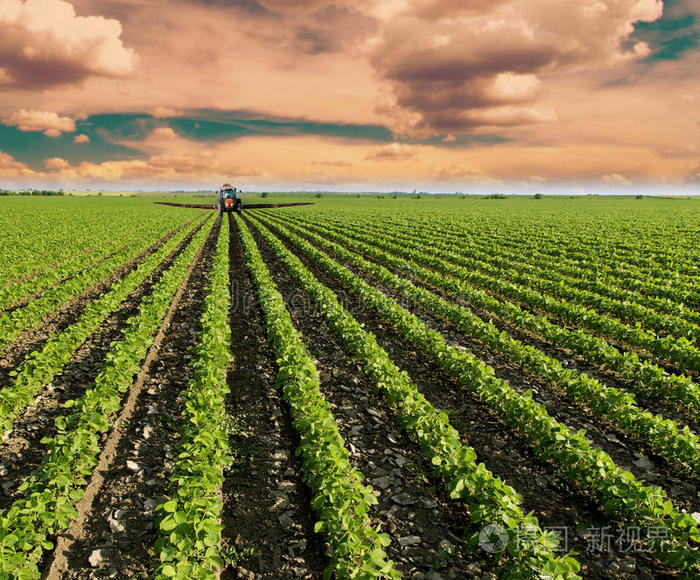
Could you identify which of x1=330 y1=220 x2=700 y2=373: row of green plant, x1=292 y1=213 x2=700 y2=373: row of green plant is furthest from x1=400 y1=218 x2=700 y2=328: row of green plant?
x1=292 y1=213 x2=700 y2=373: row of green plant

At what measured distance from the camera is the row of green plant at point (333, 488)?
14.1ft

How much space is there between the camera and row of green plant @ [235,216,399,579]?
170 inches

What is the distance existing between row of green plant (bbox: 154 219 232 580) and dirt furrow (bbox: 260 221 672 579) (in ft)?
11.6

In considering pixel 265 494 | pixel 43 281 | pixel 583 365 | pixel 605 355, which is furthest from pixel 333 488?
pixel 43 281

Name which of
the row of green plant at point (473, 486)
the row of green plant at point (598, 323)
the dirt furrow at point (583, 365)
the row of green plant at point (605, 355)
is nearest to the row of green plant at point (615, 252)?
the row of green plant at point (598, 323)

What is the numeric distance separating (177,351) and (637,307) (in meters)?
14.8

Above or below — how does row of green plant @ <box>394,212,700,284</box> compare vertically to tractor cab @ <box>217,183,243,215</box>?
below

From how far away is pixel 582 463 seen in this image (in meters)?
5.82

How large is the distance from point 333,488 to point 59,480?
3.70 m

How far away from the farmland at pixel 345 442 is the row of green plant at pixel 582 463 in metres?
0.04

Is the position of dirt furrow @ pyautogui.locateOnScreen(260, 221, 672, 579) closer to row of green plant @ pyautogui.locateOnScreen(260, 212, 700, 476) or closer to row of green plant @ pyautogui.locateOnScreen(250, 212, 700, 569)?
row of green plant @ pyautogui.locateOnScreen(250, 212, 700, 569)

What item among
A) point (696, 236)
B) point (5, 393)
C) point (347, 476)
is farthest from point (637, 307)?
point (696, 236)

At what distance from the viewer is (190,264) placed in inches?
853

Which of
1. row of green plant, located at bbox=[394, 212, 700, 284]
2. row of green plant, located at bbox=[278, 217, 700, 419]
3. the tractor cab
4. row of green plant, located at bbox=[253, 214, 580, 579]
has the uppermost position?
the tractor cab
